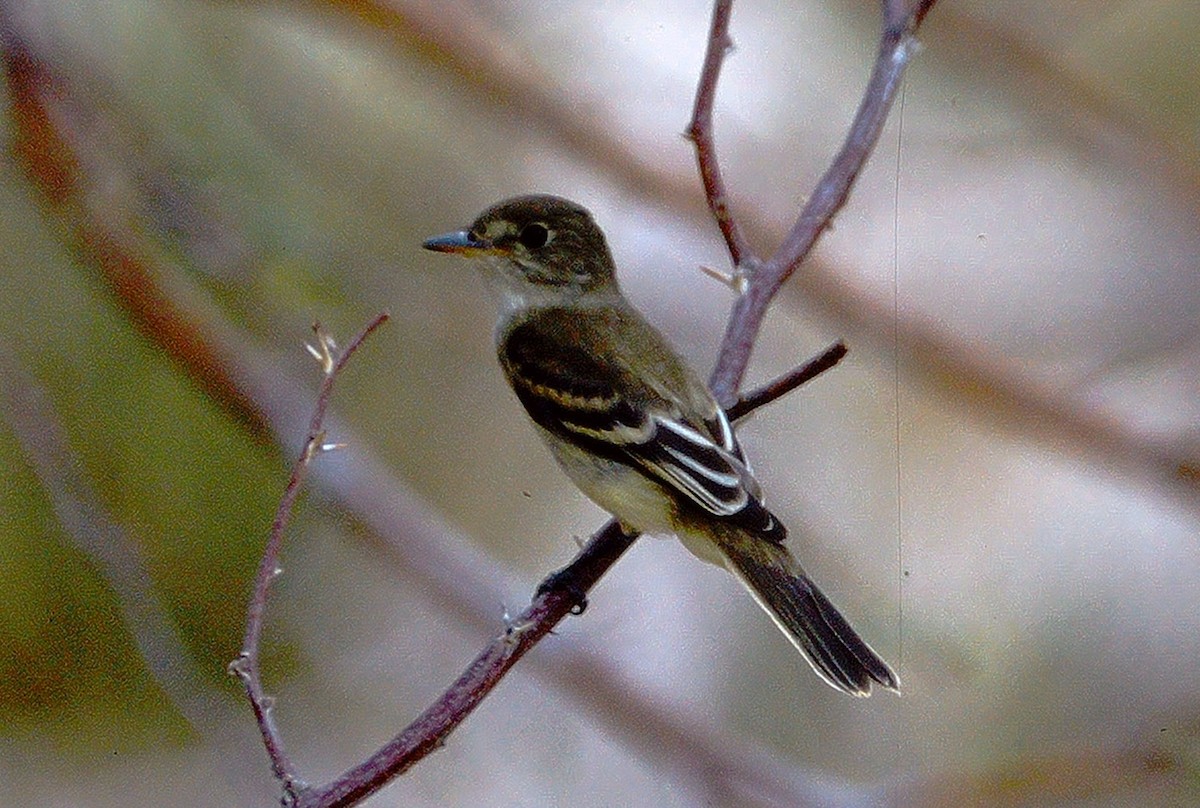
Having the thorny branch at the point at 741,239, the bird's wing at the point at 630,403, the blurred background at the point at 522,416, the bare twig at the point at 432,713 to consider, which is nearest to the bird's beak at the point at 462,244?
the bird's wing at the point at 630,403

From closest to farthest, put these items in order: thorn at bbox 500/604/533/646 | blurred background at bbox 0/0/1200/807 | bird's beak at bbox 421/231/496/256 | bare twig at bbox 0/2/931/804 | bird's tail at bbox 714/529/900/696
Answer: bare twig at bbox 0/2/931/804
thorn at bbox 500/604/533/646
bird's tail at bbox 714/529/900/696
bird's beak at bbox 421/231/496/256
blurred background at bbox 0/0/1200/807

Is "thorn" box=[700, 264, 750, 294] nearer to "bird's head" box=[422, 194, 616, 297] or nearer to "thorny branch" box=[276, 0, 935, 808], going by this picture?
"thorny branch" box=[276, 0, 935, 808]

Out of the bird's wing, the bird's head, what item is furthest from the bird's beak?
the bird's wing

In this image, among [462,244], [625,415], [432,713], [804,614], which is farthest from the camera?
[462,244]

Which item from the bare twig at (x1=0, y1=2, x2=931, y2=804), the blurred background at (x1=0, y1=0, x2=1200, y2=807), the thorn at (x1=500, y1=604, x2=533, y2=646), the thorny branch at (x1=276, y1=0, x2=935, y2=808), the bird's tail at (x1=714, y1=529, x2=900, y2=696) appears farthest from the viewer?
the blurred background at (x1=0, y1=0, x2=1200, y2=807)

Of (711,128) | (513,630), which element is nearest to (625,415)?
(711,128)

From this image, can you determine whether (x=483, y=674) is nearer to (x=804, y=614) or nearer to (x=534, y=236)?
(x=804, y=614)

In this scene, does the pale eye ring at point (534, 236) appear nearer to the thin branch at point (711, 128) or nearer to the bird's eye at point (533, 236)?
the bird's eye at point (533, 236)
